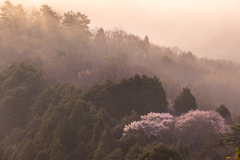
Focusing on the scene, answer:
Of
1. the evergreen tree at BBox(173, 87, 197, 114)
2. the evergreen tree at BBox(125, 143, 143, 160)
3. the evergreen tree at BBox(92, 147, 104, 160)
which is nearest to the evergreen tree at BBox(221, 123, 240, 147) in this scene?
the evergreen tree at BBox(125, 143, 143, 160)

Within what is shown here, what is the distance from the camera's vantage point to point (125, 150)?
17547 mm

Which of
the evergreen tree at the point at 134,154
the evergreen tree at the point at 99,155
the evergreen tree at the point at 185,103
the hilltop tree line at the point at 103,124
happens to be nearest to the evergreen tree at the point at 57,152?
the hilltop tree line at the point at 103,124

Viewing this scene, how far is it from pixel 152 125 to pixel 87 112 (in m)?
6.64

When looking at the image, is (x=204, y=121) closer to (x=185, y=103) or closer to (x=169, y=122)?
(x=169, y=122)

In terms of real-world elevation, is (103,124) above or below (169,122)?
below

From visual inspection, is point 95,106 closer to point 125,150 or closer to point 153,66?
point 125,150

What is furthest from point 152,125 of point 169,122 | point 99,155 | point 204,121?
point 99,155

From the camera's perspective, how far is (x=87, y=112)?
2234 cm

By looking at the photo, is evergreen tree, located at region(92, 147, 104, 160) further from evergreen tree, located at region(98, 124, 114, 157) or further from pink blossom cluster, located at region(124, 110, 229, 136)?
pink blossom cluster, located at region(124, 110, 229, 136)

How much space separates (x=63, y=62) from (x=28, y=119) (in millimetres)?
16056

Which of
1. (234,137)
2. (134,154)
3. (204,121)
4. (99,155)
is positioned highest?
(204,121)

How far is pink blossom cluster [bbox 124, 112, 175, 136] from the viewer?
19.4 m

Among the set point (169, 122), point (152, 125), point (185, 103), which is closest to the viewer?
point (152, 125)

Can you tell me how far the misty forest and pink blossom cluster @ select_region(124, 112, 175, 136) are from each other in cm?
9
